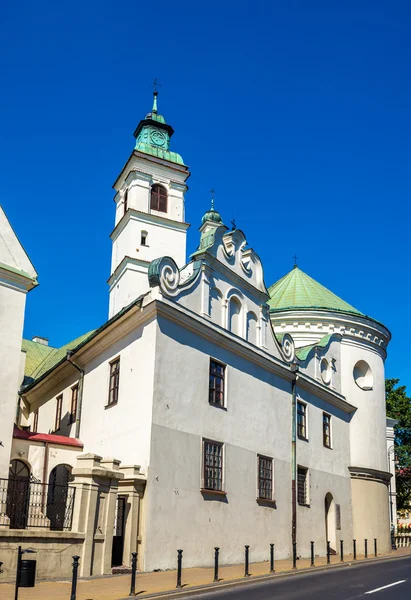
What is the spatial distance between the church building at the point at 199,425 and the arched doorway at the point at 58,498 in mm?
70

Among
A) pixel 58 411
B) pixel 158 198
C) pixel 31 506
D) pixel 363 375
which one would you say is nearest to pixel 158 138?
pixel 158 198

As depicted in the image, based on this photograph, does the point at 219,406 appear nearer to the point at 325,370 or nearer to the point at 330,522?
the point at 325,370

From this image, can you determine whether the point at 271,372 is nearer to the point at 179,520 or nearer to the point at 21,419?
the point at 179,520

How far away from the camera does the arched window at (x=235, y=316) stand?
23.4m

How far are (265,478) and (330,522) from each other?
625cm

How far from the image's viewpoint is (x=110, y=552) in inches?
635

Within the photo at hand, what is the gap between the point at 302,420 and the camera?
26750 millimetres

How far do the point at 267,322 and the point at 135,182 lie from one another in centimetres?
1456

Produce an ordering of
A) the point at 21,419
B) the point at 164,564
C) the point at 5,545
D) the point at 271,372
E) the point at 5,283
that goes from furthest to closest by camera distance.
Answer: the point at 21,419 → the point at 271,372 → the point at 5,283 → the point at 164,564 → the point at 5,545

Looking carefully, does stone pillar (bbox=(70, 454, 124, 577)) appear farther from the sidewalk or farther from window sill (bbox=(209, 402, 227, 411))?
window sill (bbox=(209, 402, 227, 411))

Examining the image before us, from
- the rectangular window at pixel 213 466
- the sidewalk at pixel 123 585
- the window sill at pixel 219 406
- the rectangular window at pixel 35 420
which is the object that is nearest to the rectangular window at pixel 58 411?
the rectangular window at pixel 35 420

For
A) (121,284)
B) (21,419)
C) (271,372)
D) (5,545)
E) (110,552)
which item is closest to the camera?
(5,545)

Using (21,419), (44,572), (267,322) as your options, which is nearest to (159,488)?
(44,572)

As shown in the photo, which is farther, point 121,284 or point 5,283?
point 121,284
